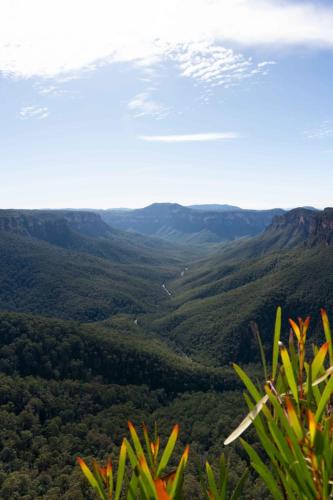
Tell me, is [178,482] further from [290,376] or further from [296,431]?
[290,376]

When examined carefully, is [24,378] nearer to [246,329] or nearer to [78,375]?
[78,375]

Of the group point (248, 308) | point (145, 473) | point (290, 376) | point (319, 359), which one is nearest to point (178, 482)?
point (145, 473)

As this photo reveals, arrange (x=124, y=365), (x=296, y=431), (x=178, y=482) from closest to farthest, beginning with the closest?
(x=296, y=431) < (x=178, y=482) < (x=124, y=365)

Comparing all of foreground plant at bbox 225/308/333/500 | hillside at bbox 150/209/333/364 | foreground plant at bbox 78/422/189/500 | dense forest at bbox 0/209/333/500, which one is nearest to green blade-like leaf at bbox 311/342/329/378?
foreground plant at bbox 225/308/333/500

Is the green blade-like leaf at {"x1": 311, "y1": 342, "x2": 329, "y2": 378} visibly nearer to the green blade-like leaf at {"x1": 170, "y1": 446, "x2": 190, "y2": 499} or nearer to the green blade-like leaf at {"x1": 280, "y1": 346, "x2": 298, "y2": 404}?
the green blade-like leaf at {"x1": 280, "y1": 346, "x2": 298, "y2": 404}

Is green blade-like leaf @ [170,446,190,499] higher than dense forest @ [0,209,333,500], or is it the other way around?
green blade-like leaf @ [170,446,190,499]

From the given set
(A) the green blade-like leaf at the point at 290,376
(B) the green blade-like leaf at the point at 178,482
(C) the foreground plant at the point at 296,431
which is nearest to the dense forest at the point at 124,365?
(A) the green blade-like leaf at the point at 290,376

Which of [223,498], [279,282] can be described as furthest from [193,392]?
[223,498]
